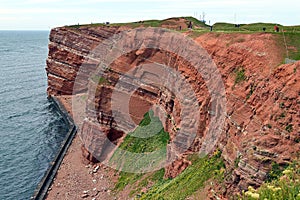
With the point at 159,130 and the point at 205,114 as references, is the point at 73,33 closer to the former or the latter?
the point at 159,130

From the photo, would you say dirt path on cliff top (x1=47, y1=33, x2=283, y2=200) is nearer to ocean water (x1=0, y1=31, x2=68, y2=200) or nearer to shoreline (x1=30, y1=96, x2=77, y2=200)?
shoreline (x1=30, y1=96, x2=77, y2=200)

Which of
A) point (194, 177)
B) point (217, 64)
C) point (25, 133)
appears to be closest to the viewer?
point (194, 177)

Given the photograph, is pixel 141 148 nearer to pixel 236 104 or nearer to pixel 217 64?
pixel 217 64

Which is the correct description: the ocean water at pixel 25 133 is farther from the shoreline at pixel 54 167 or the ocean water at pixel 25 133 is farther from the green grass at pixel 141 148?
the green grass at pixel 141 148

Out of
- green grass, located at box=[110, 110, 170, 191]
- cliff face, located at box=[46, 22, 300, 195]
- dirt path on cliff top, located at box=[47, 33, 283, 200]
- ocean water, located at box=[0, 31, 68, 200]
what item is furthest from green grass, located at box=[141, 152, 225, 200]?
A: ocean water, located at box=[0, 31, 68, 200]

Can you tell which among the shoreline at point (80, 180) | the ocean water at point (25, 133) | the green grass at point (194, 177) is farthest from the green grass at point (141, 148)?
the ocean water at point (25, 133)

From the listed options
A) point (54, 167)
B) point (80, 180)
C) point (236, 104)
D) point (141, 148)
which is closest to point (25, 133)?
point (54, 167)
